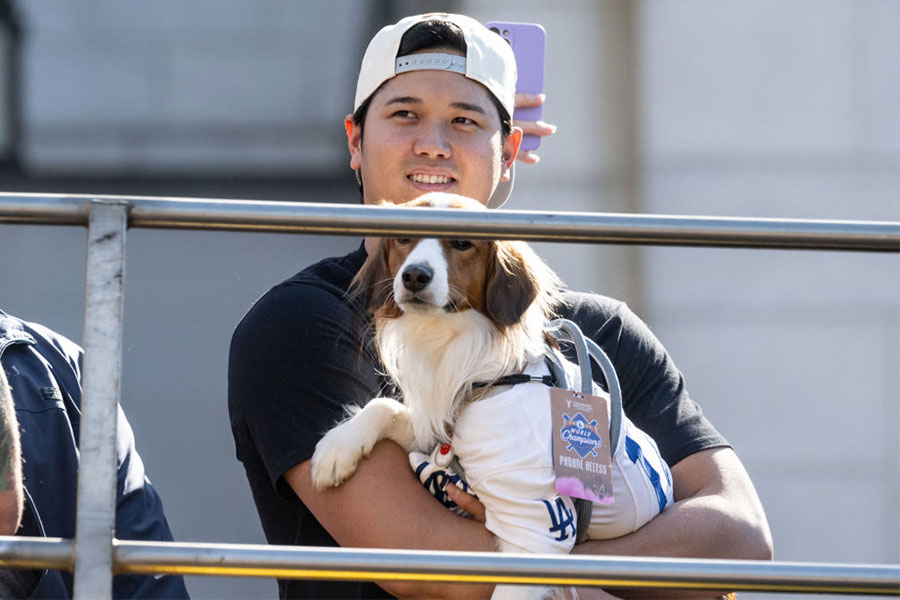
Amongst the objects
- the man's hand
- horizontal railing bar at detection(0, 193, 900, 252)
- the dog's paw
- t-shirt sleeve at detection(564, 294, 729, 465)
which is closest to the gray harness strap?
t-shirt sleeve at detection(564, 294, 729, 465)

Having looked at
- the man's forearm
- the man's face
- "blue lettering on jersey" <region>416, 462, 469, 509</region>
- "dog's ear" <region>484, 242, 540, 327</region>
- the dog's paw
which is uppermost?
the man's face

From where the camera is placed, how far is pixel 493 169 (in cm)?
257

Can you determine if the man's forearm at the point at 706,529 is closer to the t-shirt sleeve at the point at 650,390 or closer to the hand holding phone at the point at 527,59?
the t-shirt sleeve at the point at 650,390

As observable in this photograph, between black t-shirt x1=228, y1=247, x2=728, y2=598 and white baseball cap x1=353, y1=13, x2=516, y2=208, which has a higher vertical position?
white baseball cap x1=353, y1=13, x2=516, y2=208

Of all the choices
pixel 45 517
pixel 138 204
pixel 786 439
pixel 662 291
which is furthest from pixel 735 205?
pixel 138 204

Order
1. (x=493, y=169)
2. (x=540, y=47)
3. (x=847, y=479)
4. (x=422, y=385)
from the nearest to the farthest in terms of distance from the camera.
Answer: (x=422, y=385) < (x=493, y=169) < (x=540, y=47) < (x=847, y=479)

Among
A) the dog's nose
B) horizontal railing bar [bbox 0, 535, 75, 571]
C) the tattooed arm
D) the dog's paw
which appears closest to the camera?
horizontal railing bar [bbox 0, 535, 75, 571]

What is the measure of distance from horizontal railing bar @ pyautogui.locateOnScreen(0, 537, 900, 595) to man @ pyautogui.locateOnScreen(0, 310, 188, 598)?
70 centimetres

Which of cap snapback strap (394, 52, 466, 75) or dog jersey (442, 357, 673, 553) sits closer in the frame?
dog jersey (442, 357, 673, 553)

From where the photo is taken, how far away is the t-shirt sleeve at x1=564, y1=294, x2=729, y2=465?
7.90 feet

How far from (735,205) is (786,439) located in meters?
0.94

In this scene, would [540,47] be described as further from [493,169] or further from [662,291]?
[662,291]

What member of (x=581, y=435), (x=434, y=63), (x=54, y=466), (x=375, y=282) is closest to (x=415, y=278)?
(x=375, y=282)

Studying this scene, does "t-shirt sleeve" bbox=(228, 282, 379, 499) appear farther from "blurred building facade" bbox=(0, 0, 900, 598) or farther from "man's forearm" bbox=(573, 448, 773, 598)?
"blurred building facade" bbox=(0, 0, 900, 598)
